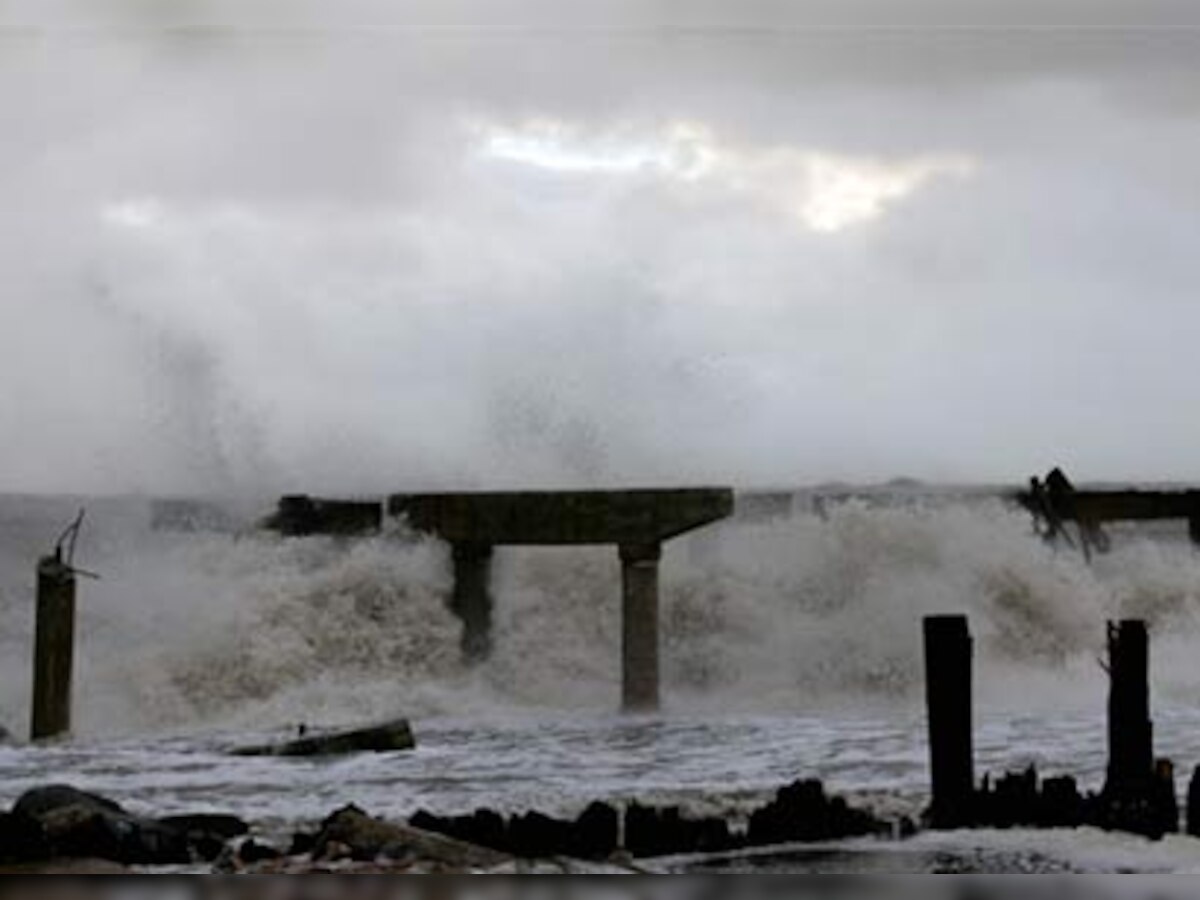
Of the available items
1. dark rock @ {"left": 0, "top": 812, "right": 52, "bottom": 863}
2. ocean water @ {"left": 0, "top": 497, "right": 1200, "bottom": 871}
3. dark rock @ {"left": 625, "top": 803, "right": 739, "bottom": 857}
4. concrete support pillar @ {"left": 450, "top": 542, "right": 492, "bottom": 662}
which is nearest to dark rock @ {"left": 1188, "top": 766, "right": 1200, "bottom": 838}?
ocean water @ {"left": 0, "top": 497, "right": 1200, "bottom": 871}

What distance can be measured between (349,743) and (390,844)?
68.5 inches

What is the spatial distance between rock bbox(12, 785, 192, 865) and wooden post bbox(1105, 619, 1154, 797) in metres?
2.40

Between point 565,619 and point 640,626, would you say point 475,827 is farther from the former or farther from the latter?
point 565,619

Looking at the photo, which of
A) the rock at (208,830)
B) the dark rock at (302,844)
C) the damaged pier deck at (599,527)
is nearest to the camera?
the dark rock at (302,844)

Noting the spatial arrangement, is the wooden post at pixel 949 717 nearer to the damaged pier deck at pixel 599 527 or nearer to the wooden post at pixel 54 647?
the damaged pier deck at pixel 599 527

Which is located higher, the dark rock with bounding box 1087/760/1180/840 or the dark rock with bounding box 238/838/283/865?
the dark rock with bounding box 1087/760/1180/840

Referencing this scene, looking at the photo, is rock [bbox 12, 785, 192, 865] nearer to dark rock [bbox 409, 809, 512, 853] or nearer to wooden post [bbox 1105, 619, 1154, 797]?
dark rock [bbox 409, 809, 512, 853]

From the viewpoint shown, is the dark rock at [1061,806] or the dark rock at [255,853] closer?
the dark rock at [255,853]

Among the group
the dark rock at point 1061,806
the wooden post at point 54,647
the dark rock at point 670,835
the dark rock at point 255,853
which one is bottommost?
the dark rock at point 255,853

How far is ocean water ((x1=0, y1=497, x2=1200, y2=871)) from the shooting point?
6.11 m

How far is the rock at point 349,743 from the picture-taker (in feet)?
20.3

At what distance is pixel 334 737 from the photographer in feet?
20.6

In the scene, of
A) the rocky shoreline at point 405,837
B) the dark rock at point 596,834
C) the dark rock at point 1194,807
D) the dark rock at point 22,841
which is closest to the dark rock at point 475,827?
the rocky shoreline at point 405,837

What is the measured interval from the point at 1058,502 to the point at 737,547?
148cm
